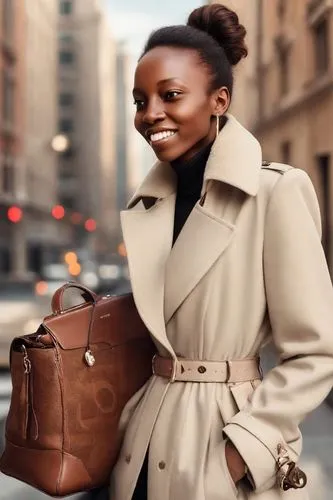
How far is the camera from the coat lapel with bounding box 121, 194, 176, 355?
180cm

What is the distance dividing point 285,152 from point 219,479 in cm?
1978

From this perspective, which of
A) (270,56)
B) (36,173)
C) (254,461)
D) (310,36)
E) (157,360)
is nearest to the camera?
(254,461)

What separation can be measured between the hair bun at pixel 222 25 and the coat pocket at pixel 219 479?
90 cm

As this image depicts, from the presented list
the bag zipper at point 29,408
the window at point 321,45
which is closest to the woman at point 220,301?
the bag zipper at point 29,408

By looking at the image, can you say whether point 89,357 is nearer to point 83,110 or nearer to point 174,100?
point 174,100

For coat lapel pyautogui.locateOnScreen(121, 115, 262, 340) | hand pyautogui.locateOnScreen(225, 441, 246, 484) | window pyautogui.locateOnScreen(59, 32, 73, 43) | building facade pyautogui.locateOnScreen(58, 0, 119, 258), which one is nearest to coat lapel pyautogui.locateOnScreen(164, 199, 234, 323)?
coat lapel pyautogui.locateOnScreen(121, 115, 262, 340)

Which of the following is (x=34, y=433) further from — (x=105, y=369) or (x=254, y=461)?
(x=254, y=461)

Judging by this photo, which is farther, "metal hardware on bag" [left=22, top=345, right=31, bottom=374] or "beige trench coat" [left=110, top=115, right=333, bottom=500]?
"metal hardware on bag" [left=22, top=345, right=31, bottom=374]

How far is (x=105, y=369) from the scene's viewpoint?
1.89 m

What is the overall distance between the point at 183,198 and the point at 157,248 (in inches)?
6.1

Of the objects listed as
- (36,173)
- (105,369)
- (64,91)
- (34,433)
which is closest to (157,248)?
(105,369)

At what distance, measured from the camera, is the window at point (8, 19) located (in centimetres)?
4266

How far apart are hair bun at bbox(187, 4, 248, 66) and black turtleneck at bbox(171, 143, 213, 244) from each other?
24 centimetres

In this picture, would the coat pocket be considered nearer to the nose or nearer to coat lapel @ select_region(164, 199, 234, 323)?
coat lapel @ select_region(164, 199, 234, 323)
